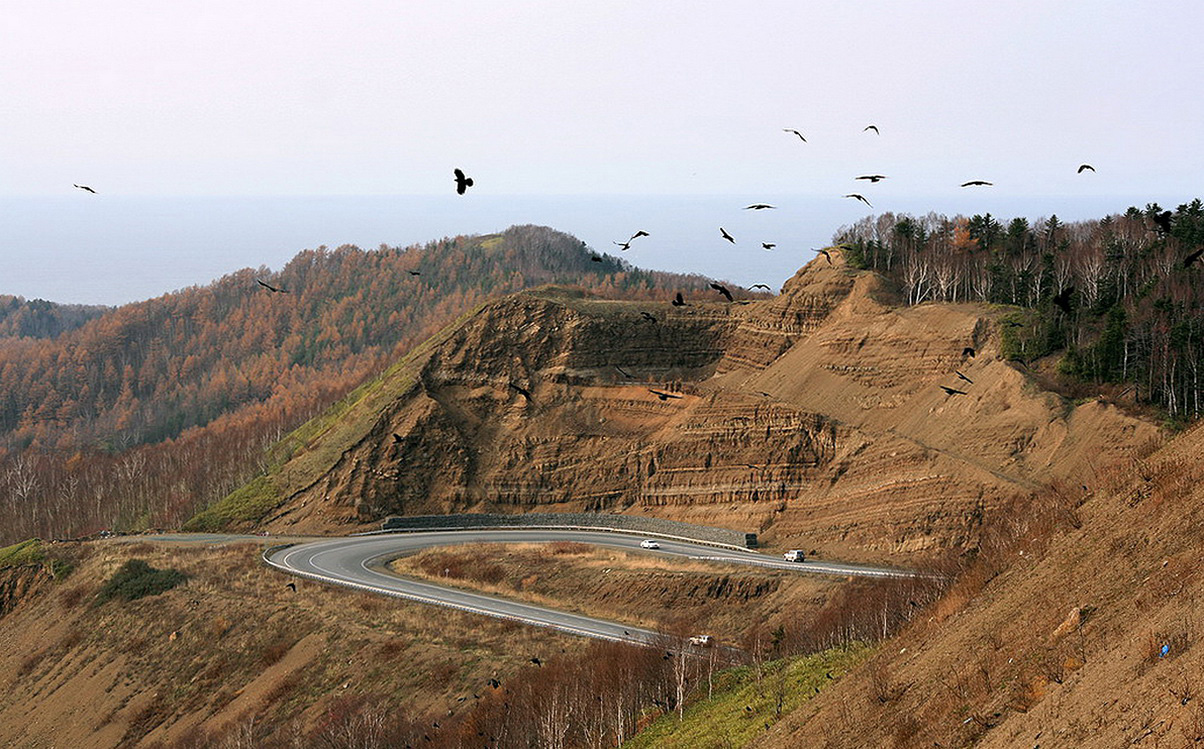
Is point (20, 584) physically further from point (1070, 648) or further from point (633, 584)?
point (1070, 648)

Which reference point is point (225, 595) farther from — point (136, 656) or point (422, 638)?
point (422, 638)

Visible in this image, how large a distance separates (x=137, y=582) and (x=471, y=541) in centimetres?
1943

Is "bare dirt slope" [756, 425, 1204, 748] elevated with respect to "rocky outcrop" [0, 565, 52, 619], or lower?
elevated

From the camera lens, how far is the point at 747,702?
34344 millimetres

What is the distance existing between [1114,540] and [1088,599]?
2535 millimetres

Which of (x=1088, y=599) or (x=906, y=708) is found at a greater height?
(x=1088, y=599)

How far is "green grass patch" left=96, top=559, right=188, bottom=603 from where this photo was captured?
235ft

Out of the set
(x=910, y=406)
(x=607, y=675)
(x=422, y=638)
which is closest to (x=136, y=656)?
(x=422, y=638)

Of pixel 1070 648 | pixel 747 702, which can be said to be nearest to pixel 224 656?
pixel 747 702

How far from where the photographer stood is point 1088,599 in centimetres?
2367

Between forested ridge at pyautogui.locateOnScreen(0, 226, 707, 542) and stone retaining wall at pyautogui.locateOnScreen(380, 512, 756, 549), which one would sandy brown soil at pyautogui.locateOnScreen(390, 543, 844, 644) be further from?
forested ridge at pyautogui.locateOnScreen(0, 226, 707, 542)

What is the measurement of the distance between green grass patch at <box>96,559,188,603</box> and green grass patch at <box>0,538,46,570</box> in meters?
9.97

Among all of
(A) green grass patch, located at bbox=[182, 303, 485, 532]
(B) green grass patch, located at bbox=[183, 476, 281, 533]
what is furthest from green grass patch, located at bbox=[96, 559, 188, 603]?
(A) green grass patch, located at bbox=[182, 303, 485, 532]

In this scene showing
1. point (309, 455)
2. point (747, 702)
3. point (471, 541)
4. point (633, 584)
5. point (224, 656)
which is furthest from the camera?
point (309, 455)
